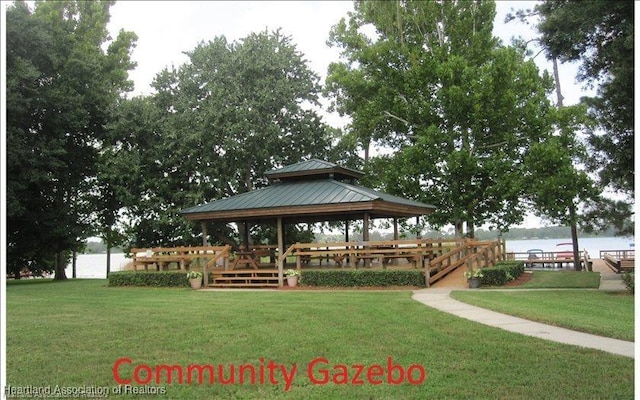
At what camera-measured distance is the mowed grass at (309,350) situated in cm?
514

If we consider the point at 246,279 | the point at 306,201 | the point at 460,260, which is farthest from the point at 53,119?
the point at 460,260

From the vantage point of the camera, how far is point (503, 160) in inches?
897

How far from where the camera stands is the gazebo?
16.7 meters

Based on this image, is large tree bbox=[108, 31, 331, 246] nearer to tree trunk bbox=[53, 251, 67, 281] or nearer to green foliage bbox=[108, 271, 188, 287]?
tree trunk bbox=[53, 251, 67, 281]

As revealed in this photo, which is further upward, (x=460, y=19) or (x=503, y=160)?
(x=460, y=19)

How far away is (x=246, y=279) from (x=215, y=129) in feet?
29.6

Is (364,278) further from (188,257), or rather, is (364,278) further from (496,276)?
(188,257)

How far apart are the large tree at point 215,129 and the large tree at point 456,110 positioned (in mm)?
2605

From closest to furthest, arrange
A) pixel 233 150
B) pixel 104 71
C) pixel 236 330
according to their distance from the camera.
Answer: pixel 236 330
pixel 233 150
pixel 104 71

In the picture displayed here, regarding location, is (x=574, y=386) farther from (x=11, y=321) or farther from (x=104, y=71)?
(x=104, y=71)

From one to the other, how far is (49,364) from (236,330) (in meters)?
2.57

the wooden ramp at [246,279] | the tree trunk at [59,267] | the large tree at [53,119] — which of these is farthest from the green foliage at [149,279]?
the tree trunk at [59,267]

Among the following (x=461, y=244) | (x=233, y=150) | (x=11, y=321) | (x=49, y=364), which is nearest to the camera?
(x=49, y=364)

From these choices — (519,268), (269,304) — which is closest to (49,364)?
(269,304)
